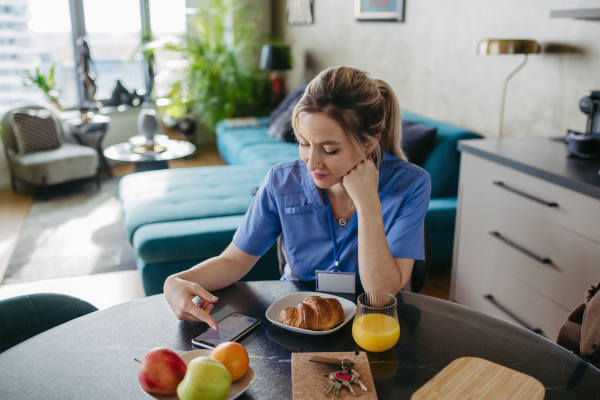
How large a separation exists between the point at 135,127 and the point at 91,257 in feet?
9.20

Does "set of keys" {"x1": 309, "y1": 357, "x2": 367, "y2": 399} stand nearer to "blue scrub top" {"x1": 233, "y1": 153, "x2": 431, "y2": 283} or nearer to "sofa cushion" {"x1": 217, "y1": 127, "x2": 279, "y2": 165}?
"blue scrub top" {"x1": 233, "y1": 153, "x2": 431, "y2": 283}

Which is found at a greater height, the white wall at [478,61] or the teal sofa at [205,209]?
the white wall at [478,61]

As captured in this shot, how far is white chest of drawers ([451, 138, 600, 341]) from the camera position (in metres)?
1.55

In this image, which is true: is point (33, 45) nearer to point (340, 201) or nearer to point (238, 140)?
point (238, 140)

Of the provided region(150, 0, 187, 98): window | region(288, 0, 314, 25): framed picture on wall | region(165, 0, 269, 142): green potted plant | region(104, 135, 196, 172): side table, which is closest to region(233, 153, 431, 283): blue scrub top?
region(104, 135, 196, 172): side table

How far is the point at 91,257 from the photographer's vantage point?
299 centimetres

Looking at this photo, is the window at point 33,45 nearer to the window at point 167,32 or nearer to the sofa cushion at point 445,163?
the window at point 167,32

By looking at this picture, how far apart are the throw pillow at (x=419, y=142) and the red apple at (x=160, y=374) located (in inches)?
88.1

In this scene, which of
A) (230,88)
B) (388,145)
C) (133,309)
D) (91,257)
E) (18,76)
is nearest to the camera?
(133,309)

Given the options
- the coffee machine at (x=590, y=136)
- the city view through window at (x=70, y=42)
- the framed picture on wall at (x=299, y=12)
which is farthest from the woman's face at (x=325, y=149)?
the city view through window at (x=70, y=42)

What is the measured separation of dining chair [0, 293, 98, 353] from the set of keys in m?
0.67

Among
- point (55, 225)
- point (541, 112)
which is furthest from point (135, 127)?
point (541, 112)

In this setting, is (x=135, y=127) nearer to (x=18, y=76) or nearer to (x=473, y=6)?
(x=18, y=76)

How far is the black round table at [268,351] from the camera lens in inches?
32.4
